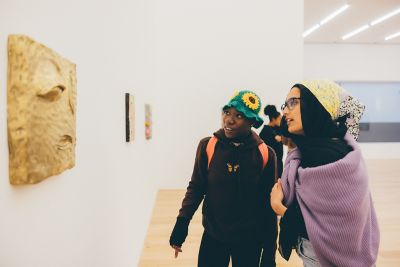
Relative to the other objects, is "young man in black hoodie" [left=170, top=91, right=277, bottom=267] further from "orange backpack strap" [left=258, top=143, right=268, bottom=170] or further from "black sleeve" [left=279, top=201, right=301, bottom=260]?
"black sleeve" [left=279, top=201, right=301, bottom=260]

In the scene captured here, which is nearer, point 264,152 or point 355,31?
point 264,152

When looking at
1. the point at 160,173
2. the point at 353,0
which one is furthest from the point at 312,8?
the point at 160,173

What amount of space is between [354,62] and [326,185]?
11581 millimetres

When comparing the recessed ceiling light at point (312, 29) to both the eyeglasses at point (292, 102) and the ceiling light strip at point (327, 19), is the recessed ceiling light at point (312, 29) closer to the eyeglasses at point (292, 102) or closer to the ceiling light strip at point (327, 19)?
the ceiling light strip at point (327, 19)

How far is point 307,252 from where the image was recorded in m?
1.42

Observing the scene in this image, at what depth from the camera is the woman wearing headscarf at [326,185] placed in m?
1.24

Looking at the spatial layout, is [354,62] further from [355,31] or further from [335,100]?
[335,100]

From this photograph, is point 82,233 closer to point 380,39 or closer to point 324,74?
point 324,74

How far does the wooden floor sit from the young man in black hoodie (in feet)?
5.21

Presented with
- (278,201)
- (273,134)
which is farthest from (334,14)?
(278,201)

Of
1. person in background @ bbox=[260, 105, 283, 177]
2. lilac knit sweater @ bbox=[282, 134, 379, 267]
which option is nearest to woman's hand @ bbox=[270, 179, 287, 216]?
lilac knit sweater @ bbox=[282, 134, 379, 267]

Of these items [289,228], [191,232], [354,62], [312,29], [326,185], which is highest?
[312,29]

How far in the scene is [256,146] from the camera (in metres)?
1.84

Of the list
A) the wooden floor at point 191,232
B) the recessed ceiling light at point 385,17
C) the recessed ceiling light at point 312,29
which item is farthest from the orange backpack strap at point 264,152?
the recessed ceiling light at point 312,29
